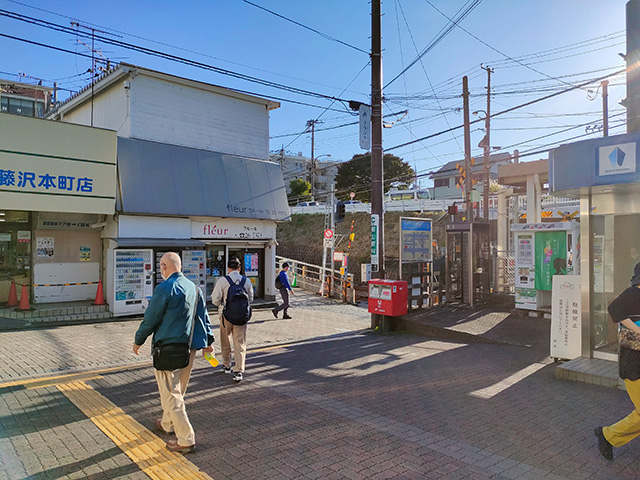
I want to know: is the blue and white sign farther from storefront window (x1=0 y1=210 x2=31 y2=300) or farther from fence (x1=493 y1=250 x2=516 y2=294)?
storefront window (x1=0 y1=210 x2=31 y2=300)

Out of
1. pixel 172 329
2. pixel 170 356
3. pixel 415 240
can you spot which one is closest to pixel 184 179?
pixel 415 240

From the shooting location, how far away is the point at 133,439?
462cm

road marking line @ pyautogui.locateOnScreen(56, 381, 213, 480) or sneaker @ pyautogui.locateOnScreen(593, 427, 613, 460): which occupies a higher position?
sneaker @ pyautogui.locateOnScreen(593, 427, 613, 460)

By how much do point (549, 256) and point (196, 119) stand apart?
11387 millimetres

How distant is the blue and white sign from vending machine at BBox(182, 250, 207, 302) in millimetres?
10724

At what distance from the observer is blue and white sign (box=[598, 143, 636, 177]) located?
636 centimetres

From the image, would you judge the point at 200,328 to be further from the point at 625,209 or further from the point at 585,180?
the point at 625,209

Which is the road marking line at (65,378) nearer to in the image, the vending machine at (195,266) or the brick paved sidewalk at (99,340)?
the brick paved sidewalk at (99,340)

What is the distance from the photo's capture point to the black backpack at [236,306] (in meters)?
6.66

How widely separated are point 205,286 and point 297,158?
205 feet

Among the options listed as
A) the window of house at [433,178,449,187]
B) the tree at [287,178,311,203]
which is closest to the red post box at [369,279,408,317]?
the tree at [287,178,311,203]

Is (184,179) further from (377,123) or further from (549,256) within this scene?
(549,256)

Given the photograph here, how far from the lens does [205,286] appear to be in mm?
14508

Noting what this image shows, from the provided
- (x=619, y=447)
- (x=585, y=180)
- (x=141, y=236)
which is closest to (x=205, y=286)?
(x=141, y=236)
